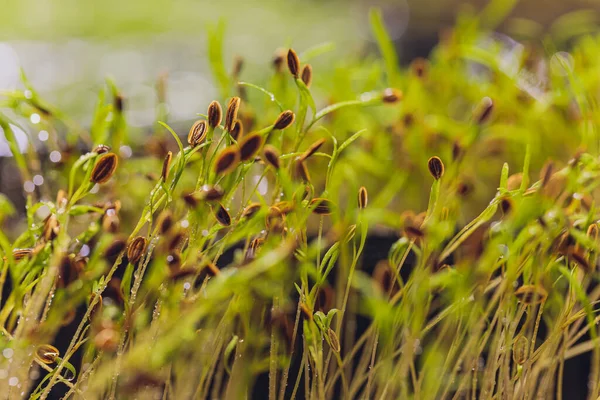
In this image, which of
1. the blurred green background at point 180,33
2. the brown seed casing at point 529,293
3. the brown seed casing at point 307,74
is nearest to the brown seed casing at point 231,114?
the brown seed casing at point 307,74

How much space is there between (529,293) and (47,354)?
1.12 ft

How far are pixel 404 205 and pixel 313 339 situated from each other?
49 cm

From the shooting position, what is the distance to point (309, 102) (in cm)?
49

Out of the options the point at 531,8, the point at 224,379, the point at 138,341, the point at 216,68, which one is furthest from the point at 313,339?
the point at 531,8

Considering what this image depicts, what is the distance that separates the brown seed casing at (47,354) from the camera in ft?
1.50

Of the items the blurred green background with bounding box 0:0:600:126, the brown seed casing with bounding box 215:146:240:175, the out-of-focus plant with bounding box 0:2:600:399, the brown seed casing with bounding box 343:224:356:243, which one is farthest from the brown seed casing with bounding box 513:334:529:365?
the blurred green background with bounding box 0:0:600:126

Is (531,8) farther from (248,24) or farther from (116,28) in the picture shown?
(116,28)

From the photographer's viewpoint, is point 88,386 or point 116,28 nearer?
point 88,386

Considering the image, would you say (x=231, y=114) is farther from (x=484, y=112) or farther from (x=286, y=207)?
(x=484, y=112)

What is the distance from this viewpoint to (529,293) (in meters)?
0.46

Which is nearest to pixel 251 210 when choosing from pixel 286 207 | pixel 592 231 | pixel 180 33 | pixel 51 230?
pixel 286 207

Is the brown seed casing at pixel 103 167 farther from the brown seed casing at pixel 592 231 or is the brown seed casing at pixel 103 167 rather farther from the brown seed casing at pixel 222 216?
the brown seed casing at pixel 592 231

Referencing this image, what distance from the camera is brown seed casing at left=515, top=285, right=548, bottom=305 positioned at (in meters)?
0.45

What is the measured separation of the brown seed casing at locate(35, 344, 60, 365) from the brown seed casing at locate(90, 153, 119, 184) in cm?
12
